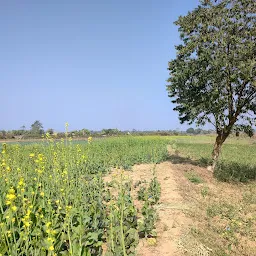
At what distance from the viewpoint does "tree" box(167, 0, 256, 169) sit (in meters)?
10.1

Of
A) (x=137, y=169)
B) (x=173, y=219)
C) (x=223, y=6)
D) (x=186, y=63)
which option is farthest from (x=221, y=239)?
(x=223, y=6)

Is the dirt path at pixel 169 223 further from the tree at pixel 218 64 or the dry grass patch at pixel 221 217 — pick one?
the tree at pixel 218 64

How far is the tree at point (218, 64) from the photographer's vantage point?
1015 cm

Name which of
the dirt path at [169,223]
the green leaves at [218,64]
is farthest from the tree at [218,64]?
the dirt path at [169,223]

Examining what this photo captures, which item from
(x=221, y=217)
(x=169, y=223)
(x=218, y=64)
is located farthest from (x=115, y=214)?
(x=218, y=64)

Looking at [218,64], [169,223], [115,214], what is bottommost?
[169,223]

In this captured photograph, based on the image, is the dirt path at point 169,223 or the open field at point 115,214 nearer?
the open field at point 115,214

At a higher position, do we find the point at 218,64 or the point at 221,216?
the point at 218,64

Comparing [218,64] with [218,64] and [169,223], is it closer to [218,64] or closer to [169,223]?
[218,64]

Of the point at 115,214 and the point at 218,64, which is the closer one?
the point at 115,214

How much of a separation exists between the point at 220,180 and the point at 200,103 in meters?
3.44

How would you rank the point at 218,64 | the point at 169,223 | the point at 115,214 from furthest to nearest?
the point at 218,64 → the point at 169,223 → the point at 115,214

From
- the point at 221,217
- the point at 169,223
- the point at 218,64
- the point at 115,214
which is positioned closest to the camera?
the point at 115,214

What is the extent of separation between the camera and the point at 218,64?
33.0ft
